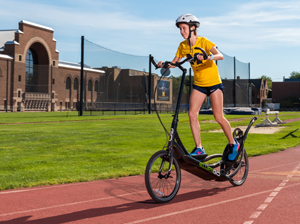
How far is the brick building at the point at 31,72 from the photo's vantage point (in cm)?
6335

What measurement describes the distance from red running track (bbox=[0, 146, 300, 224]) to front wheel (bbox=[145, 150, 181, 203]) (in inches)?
4.9

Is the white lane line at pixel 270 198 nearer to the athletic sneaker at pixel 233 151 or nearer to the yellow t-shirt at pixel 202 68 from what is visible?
the athletic sneaker at pixel 233 151

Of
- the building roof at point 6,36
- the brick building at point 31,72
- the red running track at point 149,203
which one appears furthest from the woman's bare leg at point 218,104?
the building roof at point 6,36

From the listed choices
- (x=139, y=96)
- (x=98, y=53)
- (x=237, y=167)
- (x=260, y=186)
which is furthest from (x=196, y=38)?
(x=139, y=96)

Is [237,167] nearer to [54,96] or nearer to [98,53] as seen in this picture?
[98,53]

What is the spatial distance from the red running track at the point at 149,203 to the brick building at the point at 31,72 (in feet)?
173

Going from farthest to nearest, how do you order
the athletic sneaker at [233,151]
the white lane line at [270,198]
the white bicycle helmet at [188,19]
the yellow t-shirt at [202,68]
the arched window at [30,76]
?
the arched window at [30,76], the athletic sneaker at [233,151], the yellow t-shirt at [202,68], the white bicycle helmet at [188,19], the white lane line at [270,198]

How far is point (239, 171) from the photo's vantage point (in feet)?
18.9

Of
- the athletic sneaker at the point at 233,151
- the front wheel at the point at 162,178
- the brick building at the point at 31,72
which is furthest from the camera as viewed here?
the brick building at the point at 31,72

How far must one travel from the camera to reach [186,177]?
20.3 ft

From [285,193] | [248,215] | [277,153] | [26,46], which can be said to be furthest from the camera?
[26,46]

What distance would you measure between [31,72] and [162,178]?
66.3 m

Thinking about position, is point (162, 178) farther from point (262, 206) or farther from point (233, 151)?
point (233, 151)

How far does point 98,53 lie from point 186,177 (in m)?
30.3
